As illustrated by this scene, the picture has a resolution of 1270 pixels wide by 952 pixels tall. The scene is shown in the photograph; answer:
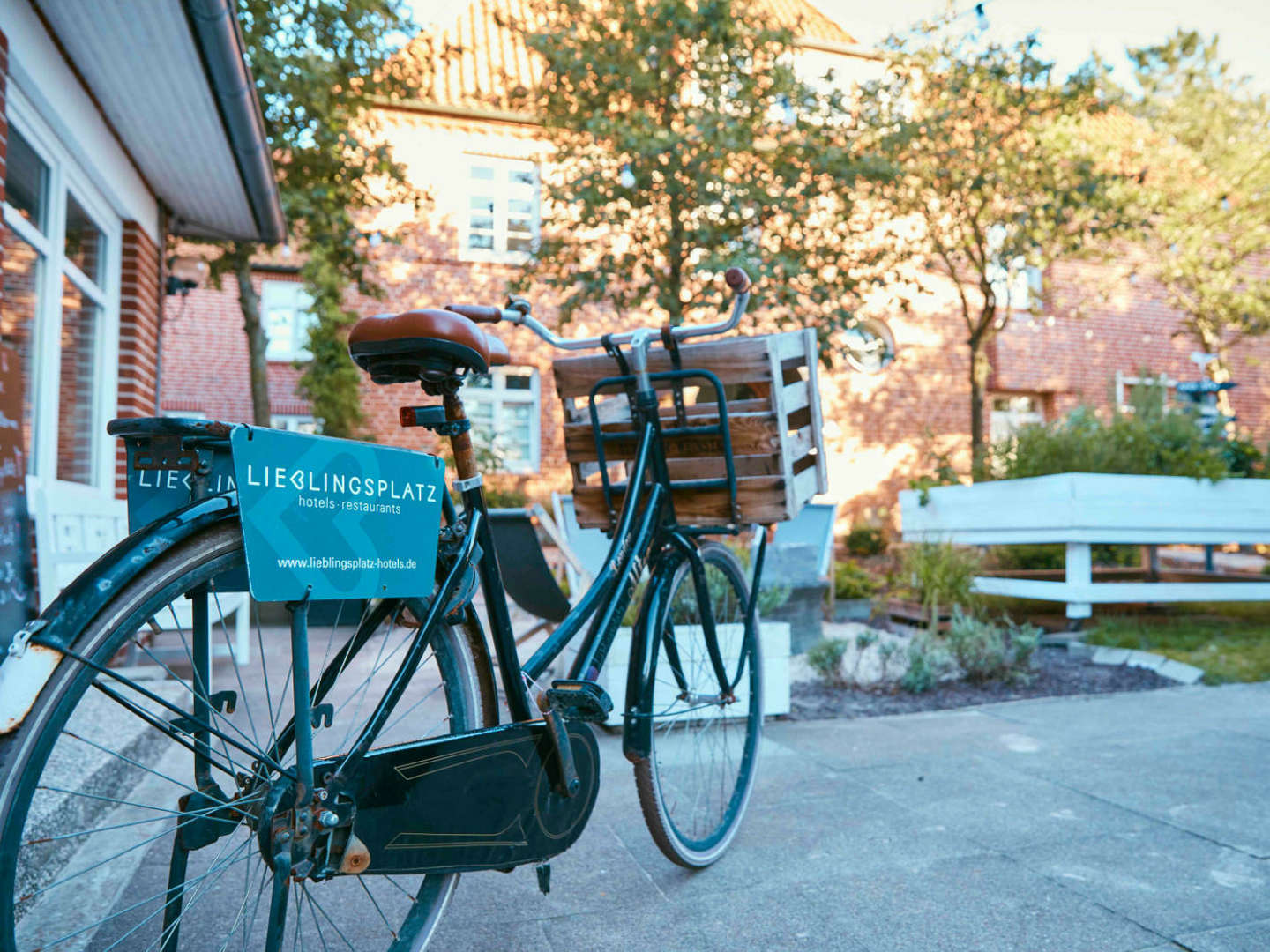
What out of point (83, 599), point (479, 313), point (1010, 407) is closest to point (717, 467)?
point (479, 313)

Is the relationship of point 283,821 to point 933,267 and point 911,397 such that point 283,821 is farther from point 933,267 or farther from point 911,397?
point 911,397

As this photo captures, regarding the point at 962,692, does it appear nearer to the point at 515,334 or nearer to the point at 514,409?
the point at 515,334

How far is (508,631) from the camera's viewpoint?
1.98 m

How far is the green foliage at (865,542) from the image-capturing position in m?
14.0

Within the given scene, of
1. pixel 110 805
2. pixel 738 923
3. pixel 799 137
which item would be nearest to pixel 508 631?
pixel 738 923

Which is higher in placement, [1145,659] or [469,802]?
[469,802]

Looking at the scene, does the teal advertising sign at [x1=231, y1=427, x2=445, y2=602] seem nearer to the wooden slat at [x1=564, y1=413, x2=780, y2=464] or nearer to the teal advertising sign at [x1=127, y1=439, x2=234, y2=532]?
the teal advertising sign at [x1=127, y1=439, x2=234, y2=532]

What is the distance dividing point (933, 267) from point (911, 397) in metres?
4.43

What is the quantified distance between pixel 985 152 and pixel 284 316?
938cm

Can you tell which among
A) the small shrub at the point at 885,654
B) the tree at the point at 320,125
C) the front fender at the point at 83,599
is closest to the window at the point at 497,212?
the tree at the point at 320,125

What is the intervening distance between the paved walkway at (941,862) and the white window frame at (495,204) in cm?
1058

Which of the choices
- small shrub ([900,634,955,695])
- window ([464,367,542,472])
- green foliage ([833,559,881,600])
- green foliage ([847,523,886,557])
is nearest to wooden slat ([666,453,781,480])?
small shrub ([900,634,955,695])

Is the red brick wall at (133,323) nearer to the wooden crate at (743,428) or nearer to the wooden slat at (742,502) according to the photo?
the wooden crate at (743,428)

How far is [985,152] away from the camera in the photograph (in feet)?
35.9
